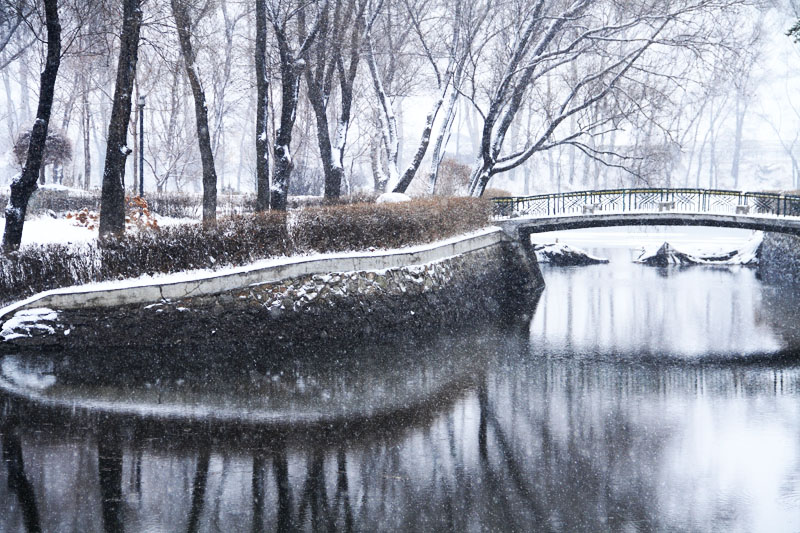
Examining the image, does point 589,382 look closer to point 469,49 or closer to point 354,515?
point 354,515

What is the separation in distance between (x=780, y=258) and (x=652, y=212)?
8508 millimetres

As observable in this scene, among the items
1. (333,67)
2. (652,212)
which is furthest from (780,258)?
(333,67)

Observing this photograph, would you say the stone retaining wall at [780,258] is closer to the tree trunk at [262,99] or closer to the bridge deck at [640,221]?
the bridge deck at [640,221]

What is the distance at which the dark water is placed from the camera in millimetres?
7629

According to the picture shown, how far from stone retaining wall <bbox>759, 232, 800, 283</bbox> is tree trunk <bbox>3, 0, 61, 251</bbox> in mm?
24262

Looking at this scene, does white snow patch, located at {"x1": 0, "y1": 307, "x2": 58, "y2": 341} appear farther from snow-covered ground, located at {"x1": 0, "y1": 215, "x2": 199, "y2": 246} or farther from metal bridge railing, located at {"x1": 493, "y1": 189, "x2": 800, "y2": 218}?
metal bridge railing, located at {"x1": 493, "y1": 189, "x2": 800, "y2": 218}

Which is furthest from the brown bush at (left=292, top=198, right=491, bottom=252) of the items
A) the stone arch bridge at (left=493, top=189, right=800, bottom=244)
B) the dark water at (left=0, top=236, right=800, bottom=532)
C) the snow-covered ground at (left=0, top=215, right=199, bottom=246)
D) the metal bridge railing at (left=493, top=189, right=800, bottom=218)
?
the metal bridge railing at (left=493, top=189, right=800, bottom=218)

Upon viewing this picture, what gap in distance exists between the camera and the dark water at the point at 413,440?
7629mm

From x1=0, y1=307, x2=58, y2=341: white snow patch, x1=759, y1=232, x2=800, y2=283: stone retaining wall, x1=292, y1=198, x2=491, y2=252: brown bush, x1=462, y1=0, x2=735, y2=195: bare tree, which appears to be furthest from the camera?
x1=759, y1=232, x2=800, y2=283: stone retaining wall

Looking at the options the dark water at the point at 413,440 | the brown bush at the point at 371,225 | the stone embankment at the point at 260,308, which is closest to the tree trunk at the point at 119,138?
the stone embankment at the point at 260,308

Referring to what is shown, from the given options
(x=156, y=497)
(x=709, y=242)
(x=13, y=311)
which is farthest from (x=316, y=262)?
(x=709, y=242)

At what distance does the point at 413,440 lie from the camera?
998 centimetres

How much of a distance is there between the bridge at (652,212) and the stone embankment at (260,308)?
23.2 ft

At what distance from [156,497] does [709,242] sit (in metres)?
38.4
